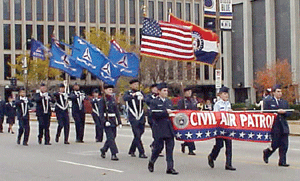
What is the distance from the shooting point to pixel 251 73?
59.3 meters

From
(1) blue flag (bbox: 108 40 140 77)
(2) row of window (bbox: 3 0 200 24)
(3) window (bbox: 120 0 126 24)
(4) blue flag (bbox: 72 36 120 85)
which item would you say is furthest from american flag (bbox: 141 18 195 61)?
(3) window (bbox: 120 0 126 24)

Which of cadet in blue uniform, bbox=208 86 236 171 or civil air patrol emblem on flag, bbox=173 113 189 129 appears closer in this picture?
civil air patrol emblem on flag, bbox=173 113 189 129

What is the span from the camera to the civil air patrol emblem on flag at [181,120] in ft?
38.9

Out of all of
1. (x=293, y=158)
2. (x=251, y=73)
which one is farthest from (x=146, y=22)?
(x=251, y=73)

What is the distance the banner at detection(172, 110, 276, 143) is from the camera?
39.3 feet

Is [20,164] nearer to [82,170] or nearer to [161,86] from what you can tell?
[82,170]

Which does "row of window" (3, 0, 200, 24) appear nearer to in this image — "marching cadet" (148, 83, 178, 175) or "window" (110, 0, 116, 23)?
"window" (110, 0, 116, 23)

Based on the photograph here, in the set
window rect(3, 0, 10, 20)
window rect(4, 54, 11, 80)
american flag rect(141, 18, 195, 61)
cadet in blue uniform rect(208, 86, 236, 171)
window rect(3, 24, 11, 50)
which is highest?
window rect(3, 0, 10, 20)

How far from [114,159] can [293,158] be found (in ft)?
14.9

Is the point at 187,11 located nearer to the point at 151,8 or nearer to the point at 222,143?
the point at 151,8

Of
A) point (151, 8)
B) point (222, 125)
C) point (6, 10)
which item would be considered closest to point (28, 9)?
point (6, 10)

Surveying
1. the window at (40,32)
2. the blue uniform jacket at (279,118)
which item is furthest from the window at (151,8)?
the blue uniform jacket at (279,118)

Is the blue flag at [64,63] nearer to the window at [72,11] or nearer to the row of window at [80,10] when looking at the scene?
the row of window at [80,10]

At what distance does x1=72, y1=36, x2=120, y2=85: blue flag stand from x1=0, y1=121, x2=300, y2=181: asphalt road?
2206mm
